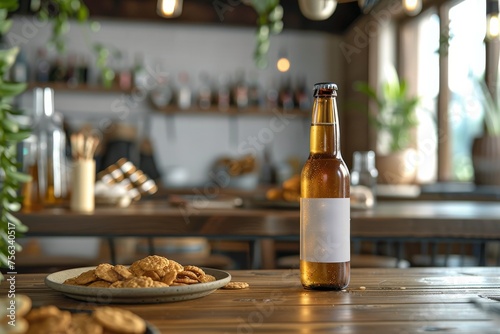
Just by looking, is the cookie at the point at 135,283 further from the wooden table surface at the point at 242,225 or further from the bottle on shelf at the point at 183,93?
the bottle on shelf at the point at 183,93

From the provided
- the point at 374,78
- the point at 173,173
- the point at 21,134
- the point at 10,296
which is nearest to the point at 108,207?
the point at 10,296

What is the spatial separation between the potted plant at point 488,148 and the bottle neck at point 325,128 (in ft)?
10.4

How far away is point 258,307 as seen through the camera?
0.86 m

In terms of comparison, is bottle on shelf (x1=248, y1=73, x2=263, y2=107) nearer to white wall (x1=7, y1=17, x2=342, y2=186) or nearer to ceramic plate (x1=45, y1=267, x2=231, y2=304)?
white wall (x1=7, y1=17, x2=342, y2=186)

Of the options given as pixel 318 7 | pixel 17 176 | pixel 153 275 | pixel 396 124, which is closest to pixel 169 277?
pixel 153 275

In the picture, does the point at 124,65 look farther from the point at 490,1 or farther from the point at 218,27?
the point at 490,1

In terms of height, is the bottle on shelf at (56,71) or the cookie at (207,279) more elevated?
the bottle on shelf at (56,71)

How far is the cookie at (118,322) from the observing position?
627 millimetres

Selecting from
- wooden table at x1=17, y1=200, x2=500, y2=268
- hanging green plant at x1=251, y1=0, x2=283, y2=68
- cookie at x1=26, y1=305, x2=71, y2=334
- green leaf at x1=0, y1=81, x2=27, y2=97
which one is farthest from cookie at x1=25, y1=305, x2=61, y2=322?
hanging green plant at x1=251, y1=0, x2=283, y2=68

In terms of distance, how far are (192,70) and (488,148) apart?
3078 mm

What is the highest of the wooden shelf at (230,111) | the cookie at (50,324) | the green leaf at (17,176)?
the wooden shelf at (230,111)

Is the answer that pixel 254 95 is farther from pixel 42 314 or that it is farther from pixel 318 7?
pixel 42 314

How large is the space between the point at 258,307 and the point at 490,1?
1855 millimetres

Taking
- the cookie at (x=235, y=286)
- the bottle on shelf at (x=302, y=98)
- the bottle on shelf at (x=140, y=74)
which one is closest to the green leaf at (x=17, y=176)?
the cookie at (x=235, y=286)
